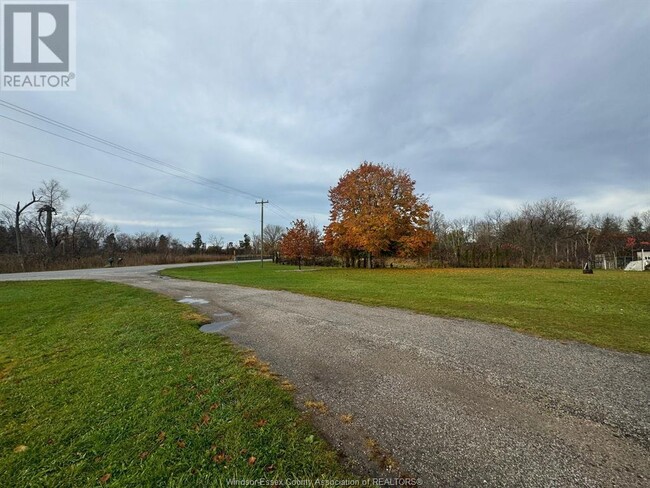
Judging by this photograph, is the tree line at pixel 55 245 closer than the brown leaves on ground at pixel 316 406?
No

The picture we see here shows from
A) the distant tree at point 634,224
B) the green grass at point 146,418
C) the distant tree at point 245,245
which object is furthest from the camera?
the distant tree at point 245,245

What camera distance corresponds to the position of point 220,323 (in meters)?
6.70

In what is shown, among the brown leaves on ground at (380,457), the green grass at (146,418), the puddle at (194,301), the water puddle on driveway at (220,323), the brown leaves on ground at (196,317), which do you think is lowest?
the water puddle on driveway at (220,323)

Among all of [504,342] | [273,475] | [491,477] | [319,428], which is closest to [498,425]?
[491,477]

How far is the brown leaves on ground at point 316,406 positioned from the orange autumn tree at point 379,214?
71.9 ft

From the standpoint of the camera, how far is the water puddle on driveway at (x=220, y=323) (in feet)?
20.2

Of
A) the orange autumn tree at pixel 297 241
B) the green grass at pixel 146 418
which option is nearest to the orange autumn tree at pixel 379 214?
the orange autumn tree at pixel 297 241

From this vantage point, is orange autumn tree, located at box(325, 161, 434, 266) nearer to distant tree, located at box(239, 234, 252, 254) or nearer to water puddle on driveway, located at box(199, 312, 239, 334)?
water puddle on driveway, located at box(199, 312, 239, 334)

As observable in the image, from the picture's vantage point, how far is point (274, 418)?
2.68 meters

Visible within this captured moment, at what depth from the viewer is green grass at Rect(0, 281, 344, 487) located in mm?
2053

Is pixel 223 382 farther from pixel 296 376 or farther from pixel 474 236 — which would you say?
pixel 474 236

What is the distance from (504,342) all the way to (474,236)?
160 ft

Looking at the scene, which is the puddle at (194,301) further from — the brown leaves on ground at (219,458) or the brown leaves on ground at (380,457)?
the brown leaves on ground at (380,457)

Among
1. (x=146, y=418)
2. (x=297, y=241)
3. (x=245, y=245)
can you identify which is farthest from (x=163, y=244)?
(x=146, y=418)
